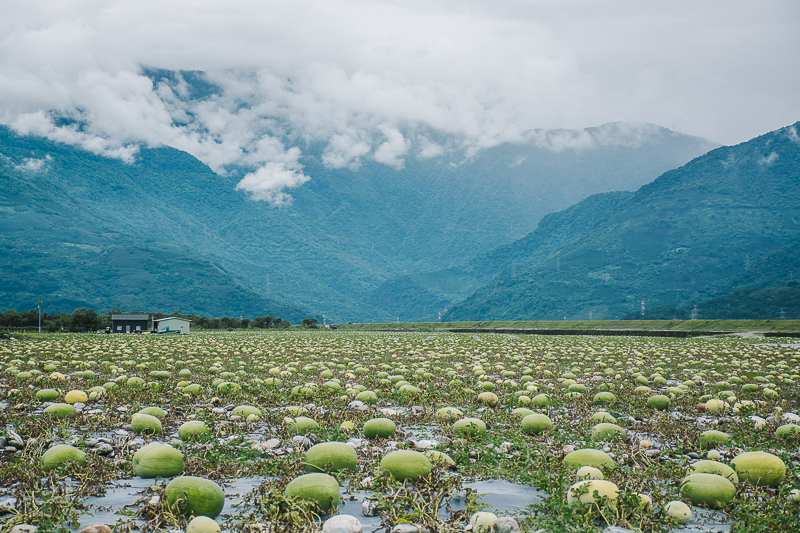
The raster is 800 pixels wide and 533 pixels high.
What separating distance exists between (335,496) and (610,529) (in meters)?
1.88

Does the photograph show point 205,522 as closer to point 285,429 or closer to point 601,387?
point 285,429

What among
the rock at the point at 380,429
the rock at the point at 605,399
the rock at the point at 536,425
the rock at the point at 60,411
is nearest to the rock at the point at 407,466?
the rock at the point at 380,429

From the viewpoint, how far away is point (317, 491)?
394 cm

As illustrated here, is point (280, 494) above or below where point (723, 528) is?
above

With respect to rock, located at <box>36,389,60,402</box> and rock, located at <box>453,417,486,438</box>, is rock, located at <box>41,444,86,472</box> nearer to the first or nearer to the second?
rock, located at <box>453,417,486,438</box>

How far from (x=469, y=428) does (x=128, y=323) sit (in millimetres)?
70293

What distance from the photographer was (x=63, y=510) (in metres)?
3.76

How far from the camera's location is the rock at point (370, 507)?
156 inches

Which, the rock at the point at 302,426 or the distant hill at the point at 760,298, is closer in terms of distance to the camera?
the rock at the point at 302,426

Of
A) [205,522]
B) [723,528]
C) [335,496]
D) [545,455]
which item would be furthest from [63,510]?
[723,528]

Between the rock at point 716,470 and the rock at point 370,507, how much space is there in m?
2.75

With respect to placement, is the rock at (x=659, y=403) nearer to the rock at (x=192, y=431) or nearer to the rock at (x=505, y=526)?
the rock at (x=505, y=526)

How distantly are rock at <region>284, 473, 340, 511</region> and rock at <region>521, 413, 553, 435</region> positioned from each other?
3.13 m

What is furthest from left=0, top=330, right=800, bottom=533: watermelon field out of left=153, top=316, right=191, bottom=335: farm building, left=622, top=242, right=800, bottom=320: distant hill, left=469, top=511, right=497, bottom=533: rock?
left=622, top=242, right=800, bottom=320: distant hill
